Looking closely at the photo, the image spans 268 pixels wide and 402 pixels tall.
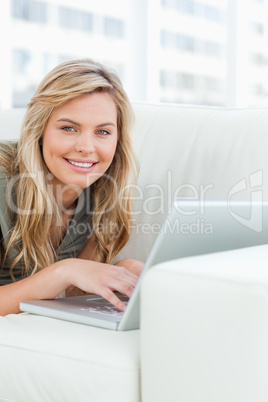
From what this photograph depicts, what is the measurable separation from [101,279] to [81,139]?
456 mm

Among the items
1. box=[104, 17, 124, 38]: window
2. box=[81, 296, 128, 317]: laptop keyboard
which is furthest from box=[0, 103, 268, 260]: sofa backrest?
box=[104, 17, 124, 38]: window

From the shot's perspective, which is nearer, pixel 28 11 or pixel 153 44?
pixel 153 44

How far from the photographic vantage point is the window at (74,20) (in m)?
3.60

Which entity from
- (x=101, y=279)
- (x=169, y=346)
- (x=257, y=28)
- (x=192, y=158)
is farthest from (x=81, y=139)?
(x=257, y=28)

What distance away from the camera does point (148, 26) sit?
125 inches

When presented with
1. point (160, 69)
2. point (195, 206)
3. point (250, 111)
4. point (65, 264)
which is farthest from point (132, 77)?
point (195, 206)

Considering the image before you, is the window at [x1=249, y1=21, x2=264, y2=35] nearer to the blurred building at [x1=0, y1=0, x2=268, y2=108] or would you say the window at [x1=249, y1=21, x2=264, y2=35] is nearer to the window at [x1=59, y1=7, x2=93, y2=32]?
the blurred building at [x1=0, y1=0, x2=268, y2=108]

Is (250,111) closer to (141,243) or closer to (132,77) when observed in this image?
(141,243)

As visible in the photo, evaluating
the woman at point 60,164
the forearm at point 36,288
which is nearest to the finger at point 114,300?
the forearm at point 36,288

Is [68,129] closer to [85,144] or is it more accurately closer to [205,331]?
[85,144]

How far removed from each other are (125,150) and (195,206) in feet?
2.33

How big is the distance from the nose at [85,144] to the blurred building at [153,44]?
1462 millimetres

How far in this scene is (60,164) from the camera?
4.88ft

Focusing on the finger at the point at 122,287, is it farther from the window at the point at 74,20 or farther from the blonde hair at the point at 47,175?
the window at the point at 74,20
